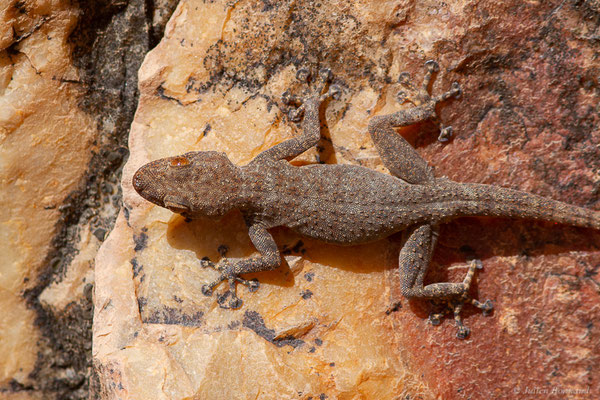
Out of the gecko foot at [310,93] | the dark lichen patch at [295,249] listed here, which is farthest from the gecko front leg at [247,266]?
the gecko foot at [310,93]

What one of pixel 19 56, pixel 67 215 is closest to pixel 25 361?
pixel 67 215

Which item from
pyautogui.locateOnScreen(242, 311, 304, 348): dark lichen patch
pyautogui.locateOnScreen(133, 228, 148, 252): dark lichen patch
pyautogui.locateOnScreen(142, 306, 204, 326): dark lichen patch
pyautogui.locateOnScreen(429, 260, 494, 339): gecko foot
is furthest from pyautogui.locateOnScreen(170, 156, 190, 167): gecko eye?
pyautogui.locateOnScreen(429, 260, 494, 339): gecko foot

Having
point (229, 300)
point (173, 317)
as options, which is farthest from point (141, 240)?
point (229, 300)

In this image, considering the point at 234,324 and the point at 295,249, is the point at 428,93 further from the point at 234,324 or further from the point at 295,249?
the point at 234,324

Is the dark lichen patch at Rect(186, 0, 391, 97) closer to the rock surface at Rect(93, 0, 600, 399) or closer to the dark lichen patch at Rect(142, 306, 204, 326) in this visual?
the rock surface at Rect(93, 0, 600, 399)

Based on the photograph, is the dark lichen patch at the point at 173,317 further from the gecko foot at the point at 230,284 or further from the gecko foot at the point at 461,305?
the gecko foot at the point at 461,305

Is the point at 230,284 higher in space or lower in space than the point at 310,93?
lower
